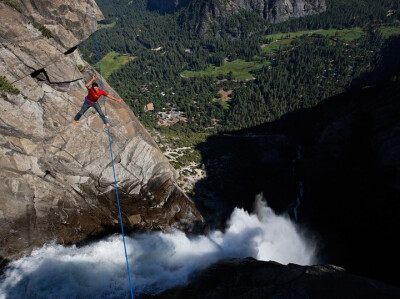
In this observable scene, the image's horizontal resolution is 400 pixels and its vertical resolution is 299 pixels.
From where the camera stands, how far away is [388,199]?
1177 inches

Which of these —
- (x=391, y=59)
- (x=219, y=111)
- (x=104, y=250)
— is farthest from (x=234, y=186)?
(x=391, y=59)

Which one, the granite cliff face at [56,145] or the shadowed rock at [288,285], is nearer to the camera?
the shadowed rock at [288,285]

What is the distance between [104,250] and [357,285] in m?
18.3

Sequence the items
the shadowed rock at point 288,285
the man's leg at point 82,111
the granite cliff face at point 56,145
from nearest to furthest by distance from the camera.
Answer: the shadowed rock at point 288,285, the granite cliff face at point 56,145, the man's leg at point 82,111

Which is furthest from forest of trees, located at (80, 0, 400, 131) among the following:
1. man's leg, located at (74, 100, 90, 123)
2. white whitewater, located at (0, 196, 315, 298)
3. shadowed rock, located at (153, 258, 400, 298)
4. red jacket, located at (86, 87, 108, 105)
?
shadowed rock, located at (153, 258, 400, 298)

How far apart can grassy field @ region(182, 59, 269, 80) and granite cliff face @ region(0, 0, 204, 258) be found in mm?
155460

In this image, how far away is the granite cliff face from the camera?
1844cm

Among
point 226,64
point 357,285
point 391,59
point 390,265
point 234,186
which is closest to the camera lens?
point 357,285

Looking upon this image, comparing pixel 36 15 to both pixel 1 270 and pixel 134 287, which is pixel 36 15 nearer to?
pixel 1 270

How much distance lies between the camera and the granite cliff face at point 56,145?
18.4 meters

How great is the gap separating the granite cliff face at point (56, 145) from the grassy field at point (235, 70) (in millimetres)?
155460

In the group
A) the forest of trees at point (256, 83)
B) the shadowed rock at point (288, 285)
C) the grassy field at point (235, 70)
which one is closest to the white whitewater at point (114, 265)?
the shadowed rock at point (288, 285)

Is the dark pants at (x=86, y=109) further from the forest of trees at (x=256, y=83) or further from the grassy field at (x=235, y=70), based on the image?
the grassy field at (x=235, y=70)

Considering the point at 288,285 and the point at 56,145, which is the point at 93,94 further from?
the point at 288,285
